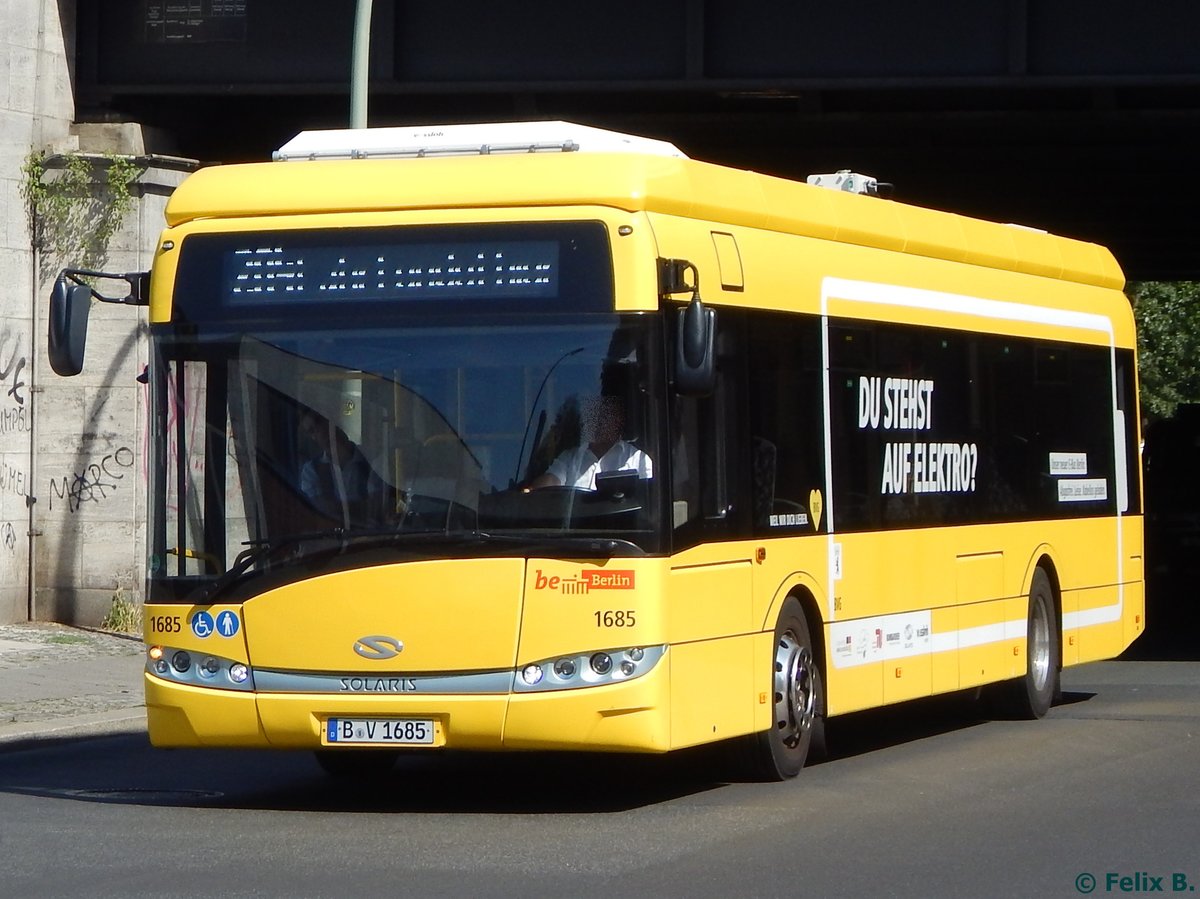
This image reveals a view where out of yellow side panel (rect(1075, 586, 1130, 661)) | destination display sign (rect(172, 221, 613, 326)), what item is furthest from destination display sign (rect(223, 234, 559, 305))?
yellow side panel (rect(1075, 586, 1130, 661))

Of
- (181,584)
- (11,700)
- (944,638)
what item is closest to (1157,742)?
(944,638)

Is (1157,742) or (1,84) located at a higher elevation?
(1,84)

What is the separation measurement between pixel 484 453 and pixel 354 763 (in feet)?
8.45

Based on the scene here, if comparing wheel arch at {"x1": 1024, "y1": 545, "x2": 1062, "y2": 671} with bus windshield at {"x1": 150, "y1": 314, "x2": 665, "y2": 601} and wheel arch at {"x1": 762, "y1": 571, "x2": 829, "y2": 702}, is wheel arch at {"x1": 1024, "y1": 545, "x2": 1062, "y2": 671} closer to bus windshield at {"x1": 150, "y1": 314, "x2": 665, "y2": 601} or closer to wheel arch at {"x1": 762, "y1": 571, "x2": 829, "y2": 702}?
wheel arch at {"x1": 762, "y1": 571, "x2": 829, "y2": 702}

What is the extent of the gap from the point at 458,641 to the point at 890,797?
87.1 inches

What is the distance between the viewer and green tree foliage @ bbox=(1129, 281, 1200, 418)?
64.2 m

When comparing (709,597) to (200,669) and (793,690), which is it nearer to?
(793,690)

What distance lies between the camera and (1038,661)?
1455 cm

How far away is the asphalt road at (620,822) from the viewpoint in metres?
8.16

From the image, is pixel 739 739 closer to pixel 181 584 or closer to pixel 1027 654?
pixel 181 584

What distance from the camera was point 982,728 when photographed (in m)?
14.0

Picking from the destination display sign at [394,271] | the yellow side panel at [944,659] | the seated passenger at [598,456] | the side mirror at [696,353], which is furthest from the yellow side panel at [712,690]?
the yellow side panel at [944,659]

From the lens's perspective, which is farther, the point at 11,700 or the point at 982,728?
the point at 11,700

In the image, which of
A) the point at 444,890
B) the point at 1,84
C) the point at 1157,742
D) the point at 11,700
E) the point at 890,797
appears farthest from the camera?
the point at 1,84
